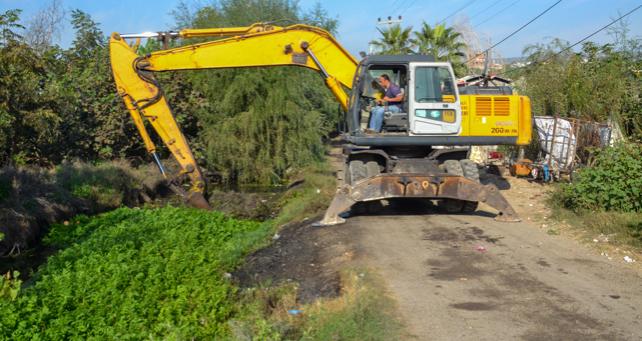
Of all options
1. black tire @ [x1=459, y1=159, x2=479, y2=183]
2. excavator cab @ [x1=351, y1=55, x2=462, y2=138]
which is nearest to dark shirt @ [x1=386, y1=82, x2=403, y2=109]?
excavator cab @ [x1=351, y1=55, x2=462, y2=138]

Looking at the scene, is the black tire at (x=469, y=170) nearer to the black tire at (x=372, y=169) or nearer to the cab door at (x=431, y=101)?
the cab door at (x=431, y=101)

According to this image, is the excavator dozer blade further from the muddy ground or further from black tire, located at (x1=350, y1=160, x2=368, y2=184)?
black tire, located at (x1=350, y1=160, x2=368, y2=184)

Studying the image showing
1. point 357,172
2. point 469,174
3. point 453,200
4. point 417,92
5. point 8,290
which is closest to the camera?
point 8,290

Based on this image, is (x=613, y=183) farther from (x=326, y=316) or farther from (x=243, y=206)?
(x=243, y=206)

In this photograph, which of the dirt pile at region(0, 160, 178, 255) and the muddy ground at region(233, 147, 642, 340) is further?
the dirt pile at region(0, 160, 178, 255)

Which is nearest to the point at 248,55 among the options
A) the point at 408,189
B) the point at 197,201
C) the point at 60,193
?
the point at 197,201

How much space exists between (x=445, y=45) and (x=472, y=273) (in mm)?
26435

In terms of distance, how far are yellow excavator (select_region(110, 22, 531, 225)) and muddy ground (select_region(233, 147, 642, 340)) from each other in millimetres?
747

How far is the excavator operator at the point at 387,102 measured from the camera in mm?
9984

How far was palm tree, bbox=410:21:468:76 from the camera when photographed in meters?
30.4

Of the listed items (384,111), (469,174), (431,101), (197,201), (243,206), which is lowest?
(243,206)

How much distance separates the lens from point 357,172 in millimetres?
9914

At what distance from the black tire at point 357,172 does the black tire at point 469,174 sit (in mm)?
2003

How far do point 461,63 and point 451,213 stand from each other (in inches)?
844
